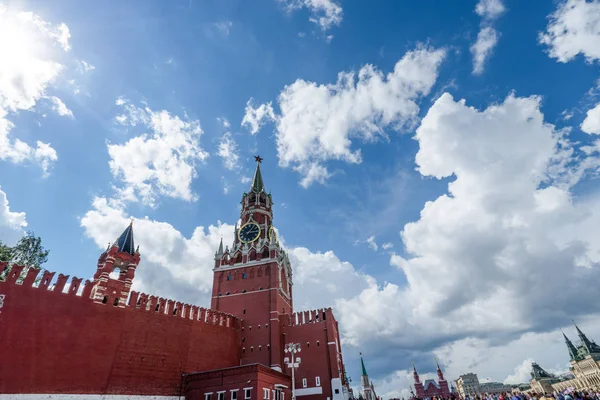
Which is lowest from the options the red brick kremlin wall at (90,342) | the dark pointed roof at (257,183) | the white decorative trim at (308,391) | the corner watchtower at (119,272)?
the white decorative trim at (308,391)

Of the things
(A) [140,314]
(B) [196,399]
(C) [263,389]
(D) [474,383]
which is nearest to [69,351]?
(A) [140,314]

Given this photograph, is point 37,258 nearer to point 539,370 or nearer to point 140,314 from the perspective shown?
point 140,314

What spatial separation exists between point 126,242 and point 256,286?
1924 centimetres

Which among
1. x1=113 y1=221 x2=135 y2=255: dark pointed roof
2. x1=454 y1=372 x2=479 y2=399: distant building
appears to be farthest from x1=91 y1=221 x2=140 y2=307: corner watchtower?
x1=454 y1=372 x2=479 y2=399: distant building

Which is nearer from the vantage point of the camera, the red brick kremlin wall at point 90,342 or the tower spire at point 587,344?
the red brick kremlin wall at point 90,342

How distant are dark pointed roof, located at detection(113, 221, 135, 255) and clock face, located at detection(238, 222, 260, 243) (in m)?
20.2

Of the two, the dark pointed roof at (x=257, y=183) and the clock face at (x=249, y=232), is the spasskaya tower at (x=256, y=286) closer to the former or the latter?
the clock face at (x=249, y=232)

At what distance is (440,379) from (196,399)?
114012 millimetres

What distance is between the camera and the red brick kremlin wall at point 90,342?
2323 cm

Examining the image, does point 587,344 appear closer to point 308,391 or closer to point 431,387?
point 431,387

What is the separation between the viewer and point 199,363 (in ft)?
119

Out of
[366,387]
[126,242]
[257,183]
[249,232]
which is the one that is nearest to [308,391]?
[249,232]

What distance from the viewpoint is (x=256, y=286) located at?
48.3 metres

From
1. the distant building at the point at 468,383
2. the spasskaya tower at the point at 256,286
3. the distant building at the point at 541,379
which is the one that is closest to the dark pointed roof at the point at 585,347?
the distant building at the point at 541,379
